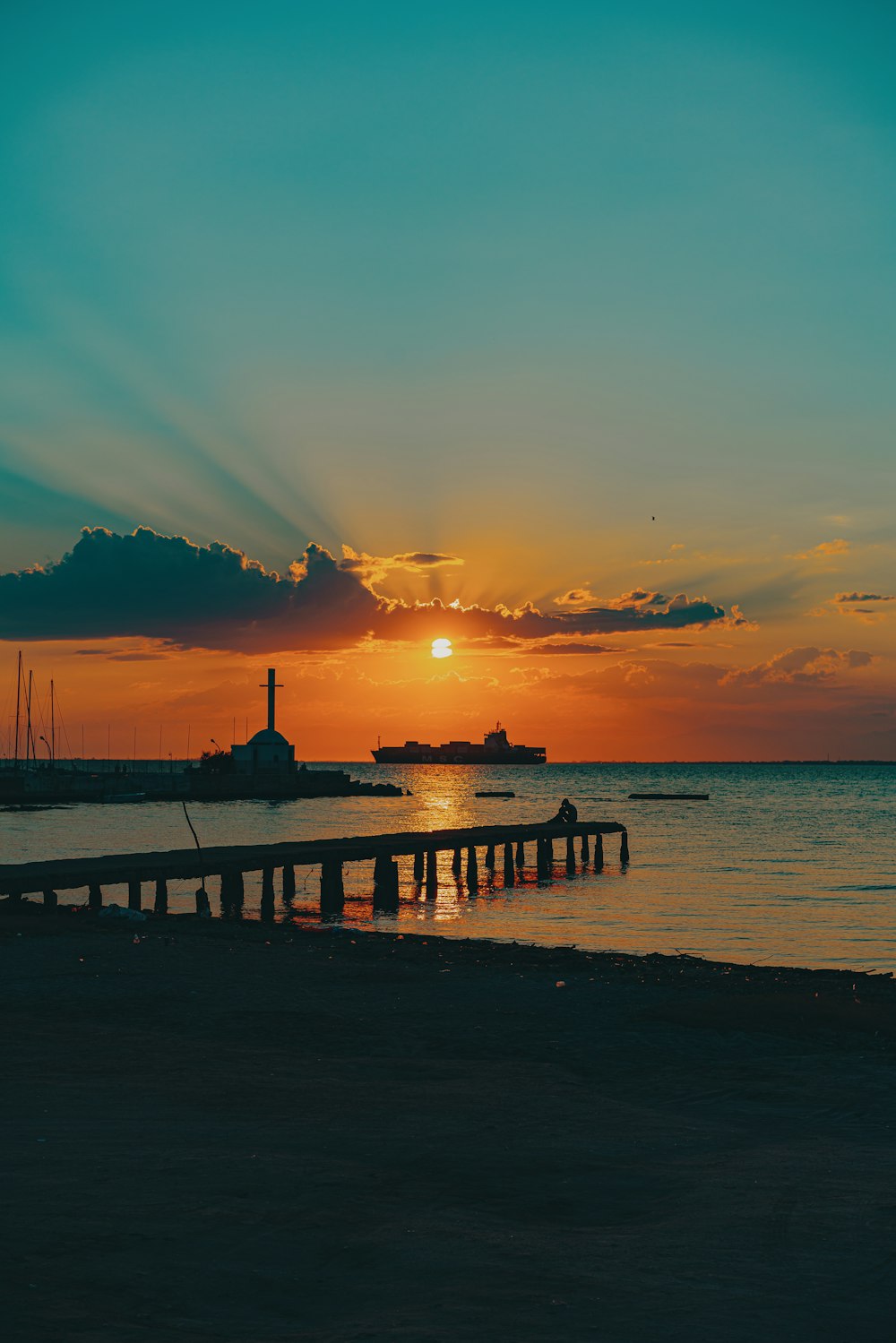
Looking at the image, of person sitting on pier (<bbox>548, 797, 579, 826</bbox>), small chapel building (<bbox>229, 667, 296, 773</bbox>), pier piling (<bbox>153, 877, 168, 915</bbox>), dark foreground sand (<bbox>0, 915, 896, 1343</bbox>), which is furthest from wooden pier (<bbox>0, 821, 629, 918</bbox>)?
small chapel building (<bbox>229, 667, 296, 773</bbox>)

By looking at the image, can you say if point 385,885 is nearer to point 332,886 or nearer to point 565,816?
point 332,886

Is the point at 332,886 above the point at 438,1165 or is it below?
below

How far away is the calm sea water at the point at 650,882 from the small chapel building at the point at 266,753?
1414 centimetres

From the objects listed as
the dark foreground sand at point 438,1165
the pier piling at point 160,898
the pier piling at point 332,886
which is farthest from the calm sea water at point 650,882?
the dark foreground sand at point 438,1165

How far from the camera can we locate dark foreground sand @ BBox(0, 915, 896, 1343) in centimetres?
575

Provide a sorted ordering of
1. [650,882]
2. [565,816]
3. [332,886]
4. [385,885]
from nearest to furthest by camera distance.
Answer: [332,886] → [385,885] → [650,882] → [565,816]

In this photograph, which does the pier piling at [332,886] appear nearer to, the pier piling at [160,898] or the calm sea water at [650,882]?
the calm sea water at [650,882]

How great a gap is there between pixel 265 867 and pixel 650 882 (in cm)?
1750

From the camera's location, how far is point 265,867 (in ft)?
113

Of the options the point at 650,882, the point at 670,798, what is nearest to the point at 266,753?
the point at 670,798

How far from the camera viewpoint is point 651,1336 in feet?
17.7

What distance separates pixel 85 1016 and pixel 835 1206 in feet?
30.9

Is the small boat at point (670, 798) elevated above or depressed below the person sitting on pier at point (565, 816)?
below

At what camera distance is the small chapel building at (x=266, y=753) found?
121 m
